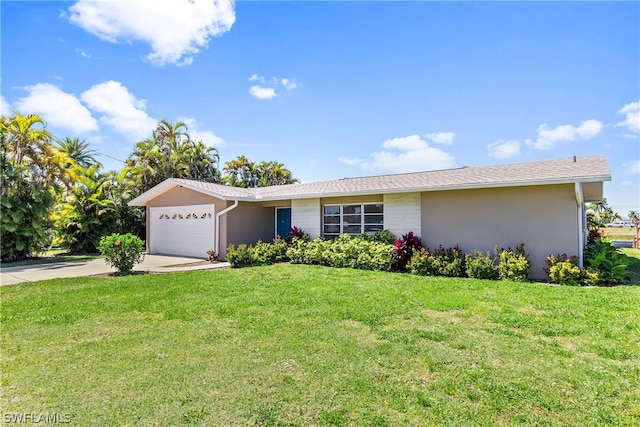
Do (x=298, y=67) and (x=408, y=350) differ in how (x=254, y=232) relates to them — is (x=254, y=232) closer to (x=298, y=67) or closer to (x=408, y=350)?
(x=298, y=67)

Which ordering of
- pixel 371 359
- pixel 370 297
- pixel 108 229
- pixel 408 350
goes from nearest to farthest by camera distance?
1. pixel 371 359
2. pixel 408 350
3. pixel 370 297
4. pixel 108 229

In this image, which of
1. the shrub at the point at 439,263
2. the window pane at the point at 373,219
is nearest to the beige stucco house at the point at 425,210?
the window pane at the point at 373,219

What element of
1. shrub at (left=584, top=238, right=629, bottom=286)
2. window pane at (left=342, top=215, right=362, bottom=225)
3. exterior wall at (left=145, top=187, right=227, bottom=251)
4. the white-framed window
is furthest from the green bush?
shrub at (left=584, top=238, right=629, bottom=286)

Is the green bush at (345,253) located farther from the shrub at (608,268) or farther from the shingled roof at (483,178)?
the shrub at (608,268)

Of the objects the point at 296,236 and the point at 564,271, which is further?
the point at 296,236

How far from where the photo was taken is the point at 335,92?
14.4 metres

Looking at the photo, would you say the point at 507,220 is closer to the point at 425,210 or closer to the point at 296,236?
the point at 425,210

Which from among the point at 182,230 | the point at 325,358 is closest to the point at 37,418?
the point at 325,358

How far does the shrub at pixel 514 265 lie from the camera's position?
8.98 metres

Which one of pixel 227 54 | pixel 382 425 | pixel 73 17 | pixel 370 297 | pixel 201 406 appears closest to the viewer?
pixel 382 425

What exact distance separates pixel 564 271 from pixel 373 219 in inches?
247

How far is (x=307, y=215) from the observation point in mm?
14297

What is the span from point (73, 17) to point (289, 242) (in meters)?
10.0

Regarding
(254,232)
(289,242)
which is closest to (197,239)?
(254,232)
